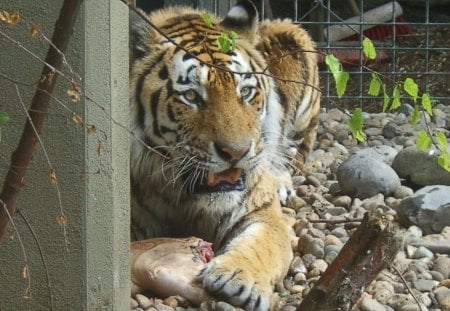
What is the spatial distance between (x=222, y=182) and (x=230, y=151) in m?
0.27

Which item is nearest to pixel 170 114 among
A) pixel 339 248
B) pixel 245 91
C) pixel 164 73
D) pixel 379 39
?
pixel 164 73

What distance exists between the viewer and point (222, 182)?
411 centimetres

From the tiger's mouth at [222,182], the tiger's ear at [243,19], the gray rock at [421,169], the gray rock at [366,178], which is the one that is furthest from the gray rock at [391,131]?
the tiger's mouth at [222,182]

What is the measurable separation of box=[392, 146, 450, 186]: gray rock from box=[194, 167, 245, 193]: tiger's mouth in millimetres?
1409

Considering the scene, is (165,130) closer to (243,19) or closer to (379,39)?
(243,19)

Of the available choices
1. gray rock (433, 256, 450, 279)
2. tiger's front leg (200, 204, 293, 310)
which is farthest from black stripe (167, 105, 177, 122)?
gray rock (433, 256, 450, 279)

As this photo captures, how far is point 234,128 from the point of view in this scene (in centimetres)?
391

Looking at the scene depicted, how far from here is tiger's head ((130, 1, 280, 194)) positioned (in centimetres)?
394

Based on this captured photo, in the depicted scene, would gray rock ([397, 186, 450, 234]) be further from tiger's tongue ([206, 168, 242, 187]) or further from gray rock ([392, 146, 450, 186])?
tiger's tongue ([206, 168, 242, 187])

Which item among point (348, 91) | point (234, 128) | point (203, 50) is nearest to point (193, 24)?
point (203, 50)

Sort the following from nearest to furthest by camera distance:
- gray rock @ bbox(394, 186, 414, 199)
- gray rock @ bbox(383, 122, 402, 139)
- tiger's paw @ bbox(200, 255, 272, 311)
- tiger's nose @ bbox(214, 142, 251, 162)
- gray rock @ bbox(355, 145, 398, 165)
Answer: tiger's paw @ bbox(200, 255, 272, 311) < tiger's nose @ bbox(214, 142, 251, 162) < gray rock @ bbox(394, 186, 414, 199) < gray rock @ bbox(355, 145, 398, 165) < gray rock @ bbox(383, 122, 402, 139)

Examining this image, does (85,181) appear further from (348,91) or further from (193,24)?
(348,91)

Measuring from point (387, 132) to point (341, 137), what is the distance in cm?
32

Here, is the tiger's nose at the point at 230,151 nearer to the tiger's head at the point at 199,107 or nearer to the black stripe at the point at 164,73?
the tiger's head at the point at 199,107
